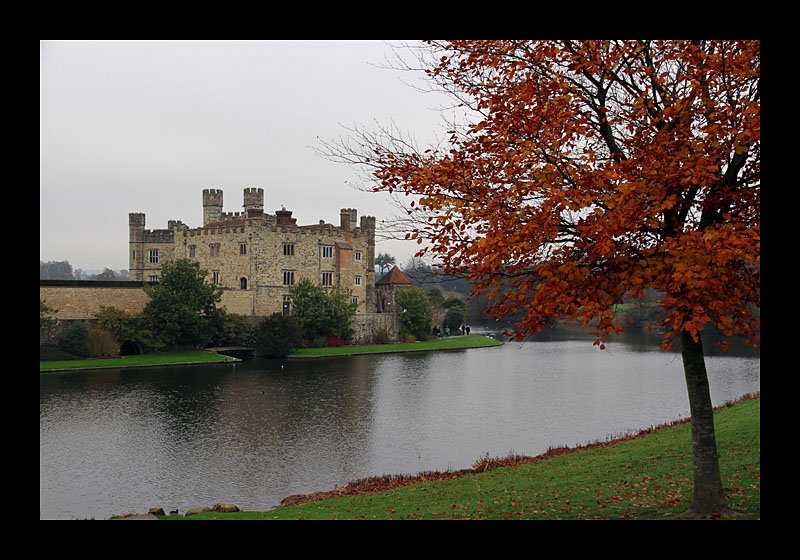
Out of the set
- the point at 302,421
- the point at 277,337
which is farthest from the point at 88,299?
the point at 302,421

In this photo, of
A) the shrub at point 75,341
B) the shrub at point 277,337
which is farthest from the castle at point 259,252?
the shrub at point 75,341

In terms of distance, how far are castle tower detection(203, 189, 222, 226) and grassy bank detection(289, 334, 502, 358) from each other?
16.9m

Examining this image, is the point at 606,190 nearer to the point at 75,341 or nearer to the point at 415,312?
the point at 75,341

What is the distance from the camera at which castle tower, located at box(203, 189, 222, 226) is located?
57.5m

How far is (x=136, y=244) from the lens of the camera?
59.3 m

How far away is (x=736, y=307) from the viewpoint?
7.67 metres

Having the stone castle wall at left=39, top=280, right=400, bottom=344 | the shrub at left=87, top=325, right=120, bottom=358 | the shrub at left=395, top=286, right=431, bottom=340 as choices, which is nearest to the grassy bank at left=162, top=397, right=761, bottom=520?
the shrub at left=87, top=325, right=120, bottom=358

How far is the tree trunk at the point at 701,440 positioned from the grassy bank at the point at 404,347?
3773 centimetres

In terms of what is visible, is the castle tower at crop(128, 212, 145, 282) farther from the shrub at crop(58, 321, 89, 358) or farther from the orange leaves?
the orange leaves

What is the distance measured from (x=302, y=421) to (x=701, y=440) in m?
16.0

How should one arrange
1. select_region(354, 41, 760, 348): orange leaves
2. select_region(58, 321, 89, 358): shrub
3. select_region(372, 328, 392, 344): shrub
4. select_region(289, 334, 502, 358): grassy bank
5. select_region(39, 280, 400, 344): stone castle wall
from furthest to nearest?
select_region(372, 328, 392, 344): shrub, select_region(289, 334, 502, 358): grassy bank, select_region(39, 280, 400, 344): stone castle wall, select_region(58, 321, 89, 358): shrub, select_region(354, 41, 760, 348): orange leaves
